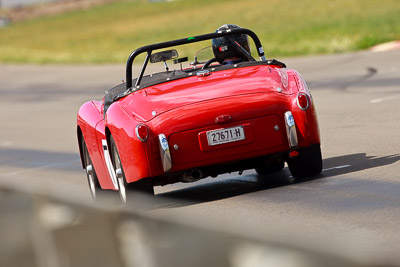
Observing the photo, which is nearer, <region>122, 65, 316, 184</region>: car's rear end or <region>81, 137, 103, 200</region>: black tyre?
<region>122, 65, 316, 184</region>: car's rear end

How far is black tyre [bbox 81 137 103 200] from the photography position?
9281 mm

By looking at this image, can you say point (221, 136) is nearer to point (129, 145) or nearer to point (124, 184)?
point (129, 145)

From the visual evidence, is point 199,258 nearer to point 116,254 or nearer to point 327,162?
point 116,254

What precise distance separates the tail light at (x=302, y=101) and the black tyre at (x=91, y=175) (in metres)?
2.33

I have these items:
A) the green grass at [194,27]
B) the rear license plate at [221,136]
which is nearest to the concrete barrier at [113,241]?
the rear license plate at [221,136]

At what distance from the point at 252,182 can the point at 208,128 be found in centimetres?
156

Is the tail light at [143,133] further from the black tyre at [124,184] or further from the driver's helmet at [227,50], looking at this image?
the driver's helmet at [227,50]

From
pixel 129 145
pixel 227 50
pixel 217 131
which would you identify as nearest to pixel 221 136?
pixel 217 131

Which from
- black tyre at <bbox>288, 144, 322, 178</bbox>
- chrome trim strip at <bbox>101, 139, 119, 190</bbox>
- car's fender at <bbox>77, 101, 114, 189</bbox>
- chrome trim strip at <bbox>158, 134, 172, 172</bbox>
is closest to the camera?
chrome trim strip at <bbox>158, 134, 172, 172</bbox>

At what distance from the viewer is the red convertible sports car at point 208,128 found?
7605 millimetres

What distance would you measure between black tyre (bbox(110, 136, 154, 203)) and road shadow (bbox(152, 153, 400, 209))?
193mm

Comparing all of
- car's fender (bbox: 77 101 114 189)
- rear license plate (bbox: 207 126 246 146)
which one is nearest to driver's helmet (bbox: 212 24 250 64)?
car's fender (bbox: 77 101 114 189)

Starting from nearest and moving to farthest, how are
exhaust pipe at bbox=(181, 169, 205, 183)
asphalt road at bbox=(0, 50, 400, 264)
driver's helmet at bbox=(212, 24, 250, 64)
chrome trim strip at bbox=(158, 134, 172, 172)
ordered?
asphalt road at bbox=(0, 50, 400, 264) → chrome trim strip at bbox=(158, 134, 172, 172) → exhaust pipe at bbox=(181, 169, 205, 183) → driver's helmet at bbox=(212, 24, 250, 64)

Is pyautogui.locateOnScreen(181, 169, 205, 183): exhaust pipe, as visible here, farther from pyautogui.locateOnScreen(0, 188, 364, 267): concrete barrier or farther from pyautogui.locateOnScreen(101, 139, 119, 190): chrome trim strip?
pyautogui.locateOnScreen(0, 188, 364, 267): concrete barrier
